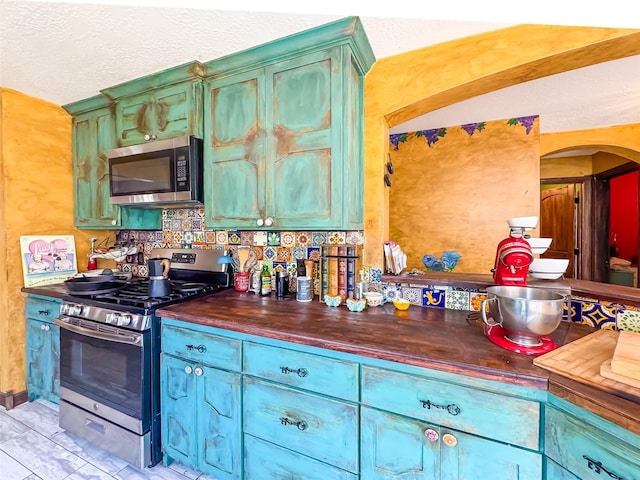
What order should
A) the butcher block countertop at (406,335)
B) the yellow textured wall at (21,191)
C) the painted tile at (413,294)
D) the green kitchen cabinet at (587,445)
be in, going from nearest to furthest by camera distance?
1. the green kitchen cabinet at (587,445)
2. the butcher block countertop at (406,335)
3. the painted tile at (413,294)
4. the yellow textured wall at (21,191)

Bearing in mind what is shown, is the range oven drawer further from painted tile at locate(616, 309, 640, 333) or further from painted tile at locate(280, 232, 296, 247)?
painted tile at locate(616, 309, 640, 333)

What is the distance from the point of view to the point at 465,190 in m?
2.96

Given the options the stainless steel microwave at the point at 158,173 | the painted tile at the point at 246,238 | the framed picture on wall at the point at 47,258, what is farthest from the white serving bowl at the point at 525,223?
the framed picture on wall at the point at 47,258

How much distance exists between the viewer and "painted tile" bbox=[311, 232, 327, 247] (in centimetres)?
195

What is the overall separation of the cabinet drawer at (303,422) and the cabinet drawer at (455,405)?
144 millimetres

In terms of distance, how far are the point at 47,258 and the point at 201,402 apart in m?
1.97

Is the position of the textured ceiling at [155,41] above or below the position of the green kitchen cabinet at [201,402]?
above

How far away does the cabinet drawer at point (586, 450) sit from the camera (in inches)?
28.5

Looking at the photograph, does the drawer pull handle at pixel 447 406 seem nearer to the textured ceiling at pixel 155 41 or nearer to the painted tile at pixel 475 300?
the painted tile at pixel 475 300

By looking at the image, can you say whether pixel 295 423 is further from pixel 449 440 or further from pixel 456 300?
pixel 456 300

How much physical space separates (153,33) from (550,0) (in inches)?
68.4

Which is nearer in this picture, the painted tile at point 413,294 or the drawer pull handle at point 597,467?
the drawer pull handle at point 597,467

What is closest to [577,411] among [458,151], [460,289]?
[460,289]

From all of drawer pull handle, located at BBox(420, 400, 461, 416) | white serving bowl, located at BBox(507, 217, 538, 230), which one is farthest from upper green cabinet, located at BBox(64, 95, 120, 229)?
white serving bowl, located at BBox(507, 217, 538, 230)
